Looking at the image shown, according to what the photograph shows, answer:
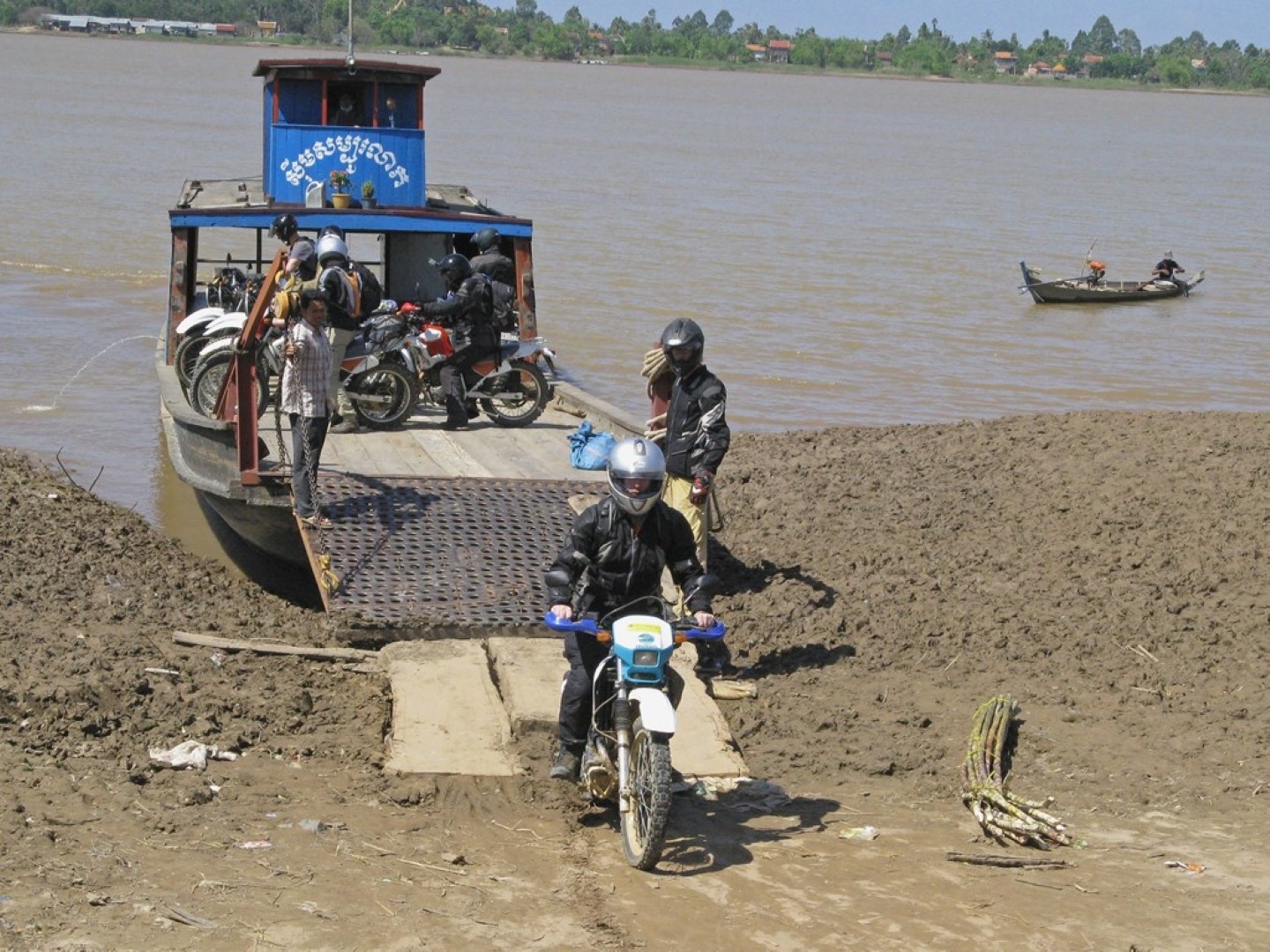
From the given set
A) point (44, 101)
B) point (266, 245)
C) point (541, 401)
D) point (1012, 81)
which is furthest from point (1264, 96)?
point (541, 401)

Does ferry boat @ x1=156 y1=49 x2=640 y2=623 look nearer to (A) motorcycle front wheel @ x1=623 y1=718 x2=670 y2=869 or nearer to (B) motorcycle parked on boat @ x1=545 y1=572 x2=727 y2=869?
(B) motorcycle parked on boat @ x1=545 y1=572 x2=727 y2=869

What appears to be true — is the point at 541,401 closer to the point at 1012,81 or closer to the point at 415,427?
the point at 415,427

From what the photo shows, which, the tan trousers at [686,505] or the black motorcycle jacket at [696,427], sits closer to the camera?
the black motorcycle jacket at [696,427]

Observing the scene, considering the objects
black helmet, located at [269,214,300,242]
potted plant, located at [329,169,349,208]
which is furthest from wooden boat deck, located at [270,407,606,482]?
potted plant, located at [329,169,349,208]

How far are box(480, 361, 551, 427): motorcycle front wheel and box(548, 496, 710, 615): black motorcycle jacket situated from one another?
557cm

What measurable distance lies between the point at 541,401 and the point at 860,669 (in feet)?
14.5

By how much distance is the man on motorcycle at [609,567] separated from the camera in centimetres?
628

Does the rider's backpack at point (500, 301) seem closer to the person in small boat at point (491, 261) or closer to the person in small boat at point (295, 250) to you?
the person in small boat at point (491, 261)

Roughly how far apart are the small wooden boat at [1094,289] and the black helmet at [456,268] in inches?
693

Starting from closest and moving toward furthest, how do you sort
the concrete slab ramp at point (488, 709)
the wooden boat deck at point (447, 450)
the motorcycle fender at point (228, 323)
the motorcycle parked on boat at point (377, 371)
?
the concrete slab ramp at point (488, 709), the wooden boat deck at point (447, 450), the motorcycle parked on boat at point (377, 371), the motorcycle fender at point (228, 323)

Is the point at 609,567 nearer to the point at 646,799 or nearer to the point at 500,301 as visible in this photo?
the point at 646,799

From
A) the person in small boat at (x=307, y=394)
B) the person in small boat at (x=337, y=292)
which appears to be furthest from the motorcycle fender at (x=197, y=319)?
the person in small boat at (x=307, y=394)

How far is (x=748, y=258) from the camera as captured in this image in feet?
99.3

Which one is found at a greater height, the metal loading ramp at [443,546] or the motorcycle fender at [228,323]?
the motorcycle fender at [228,323]
